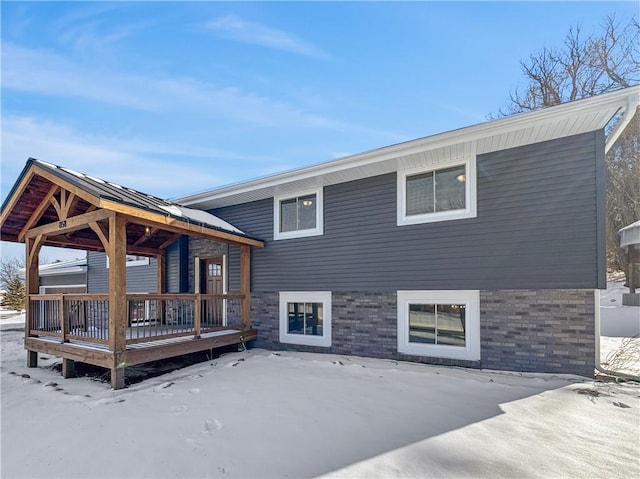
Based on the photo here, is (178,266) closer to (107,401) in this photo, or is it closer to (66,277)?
(107,401)

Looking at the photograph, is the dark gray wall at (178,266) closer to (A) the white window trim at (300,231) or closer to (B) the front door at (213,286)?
(B) the front door at (213,286)

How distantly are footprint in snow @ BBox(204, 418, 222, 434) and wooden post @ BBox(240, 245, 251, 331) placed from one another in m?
4.60

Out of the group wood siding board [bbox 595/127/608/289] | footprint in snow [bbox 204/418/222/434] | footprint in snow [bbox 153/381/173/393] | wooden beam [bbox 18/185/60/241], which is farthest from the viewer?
wooden beam [bbox 18/185/60/241]

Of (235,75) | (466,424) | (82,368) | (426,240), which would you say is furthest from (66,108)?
(466,424)

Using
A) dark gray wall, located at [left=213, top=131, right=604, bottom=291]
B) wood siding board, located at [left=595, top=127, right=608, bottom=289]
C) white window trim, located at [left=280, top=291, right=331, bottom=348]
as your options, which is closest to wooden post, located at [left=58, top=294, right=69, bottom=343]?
white window trim, located at [left=280, top=291, right=331, bottom=348]

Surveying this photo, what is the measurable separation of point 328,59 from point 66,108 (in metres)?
8.30

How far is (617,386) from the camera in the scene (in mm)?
4816

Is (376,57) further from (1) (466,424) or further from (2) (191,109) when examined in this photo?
(1) (466,424)

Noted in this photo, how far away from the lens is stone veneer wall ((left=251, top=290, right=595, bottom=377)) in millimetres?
5297

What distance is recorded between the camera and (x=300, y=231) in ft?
26.9

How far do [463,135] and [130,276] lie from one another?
11259 millimetres

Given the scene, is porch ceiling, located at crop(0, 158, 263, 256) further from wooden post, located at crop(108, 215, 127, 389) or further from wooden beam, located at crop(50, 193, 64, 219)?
wooden post, located at crop(108, 215, 127, 389)

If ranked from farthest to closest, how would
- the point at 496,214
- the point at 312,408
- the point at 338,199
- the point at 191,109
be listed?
the point at 191,109 < the point at 338,199 < the point at 496,214 < the point at 312,408

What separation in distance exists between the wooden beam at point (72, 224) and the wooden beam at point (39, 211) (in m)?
0.19
